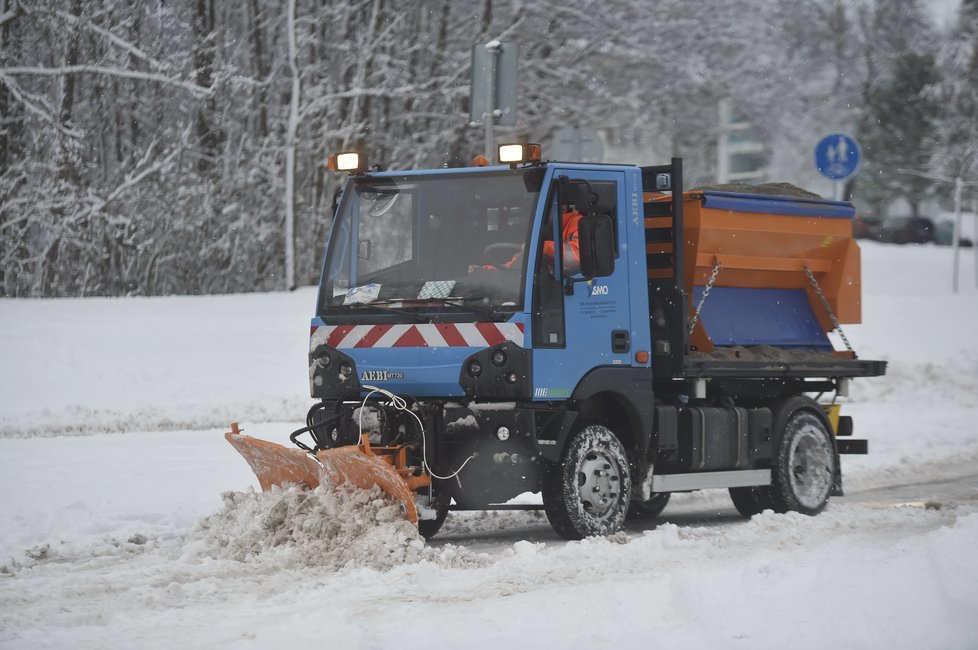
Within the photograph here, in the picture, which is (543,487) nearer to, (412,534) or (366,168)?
(412,534)

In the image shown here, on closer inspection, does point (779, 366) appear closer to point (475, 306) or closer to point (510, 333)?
point (510, 333)

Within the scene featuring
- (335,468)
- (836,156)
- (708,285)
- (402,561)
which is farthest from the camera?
(836,156)

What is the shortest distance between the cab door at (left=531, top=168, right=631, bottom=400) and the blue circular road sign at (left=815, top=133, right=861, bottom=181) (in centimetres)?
692

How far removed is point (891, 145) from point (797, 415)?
48084 millimetres

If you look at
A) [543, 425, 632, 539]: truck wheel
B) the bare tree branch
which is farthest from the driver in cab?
the bare tree branch

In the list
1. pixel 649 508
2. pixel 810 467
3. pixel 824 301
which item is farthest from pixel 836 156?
pixel 649 508

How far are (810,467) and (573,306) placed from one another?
353cm

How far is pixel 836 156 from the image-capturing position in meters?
15.9

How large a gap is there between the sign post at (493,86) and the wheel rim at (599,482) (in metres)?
5.60

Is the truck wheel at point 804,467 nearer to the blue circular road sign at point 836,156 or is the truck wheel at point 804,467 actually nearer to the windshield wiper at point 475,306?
the windshield wiper at point 475,306

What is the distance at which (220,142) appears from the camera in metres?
24.9

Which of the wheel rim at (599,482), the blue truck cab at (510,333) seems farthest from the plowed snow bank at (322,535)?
the wheel rim at (599,482)

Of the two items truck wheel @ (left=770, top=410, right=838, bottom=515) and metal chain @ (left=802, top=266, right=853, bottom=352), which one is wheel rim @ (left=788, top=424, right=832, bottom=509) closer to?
truck wheel @ (left=770, top=410, right=838, bottom=515)

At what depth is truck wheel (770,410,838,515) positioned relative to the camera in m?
11.4
